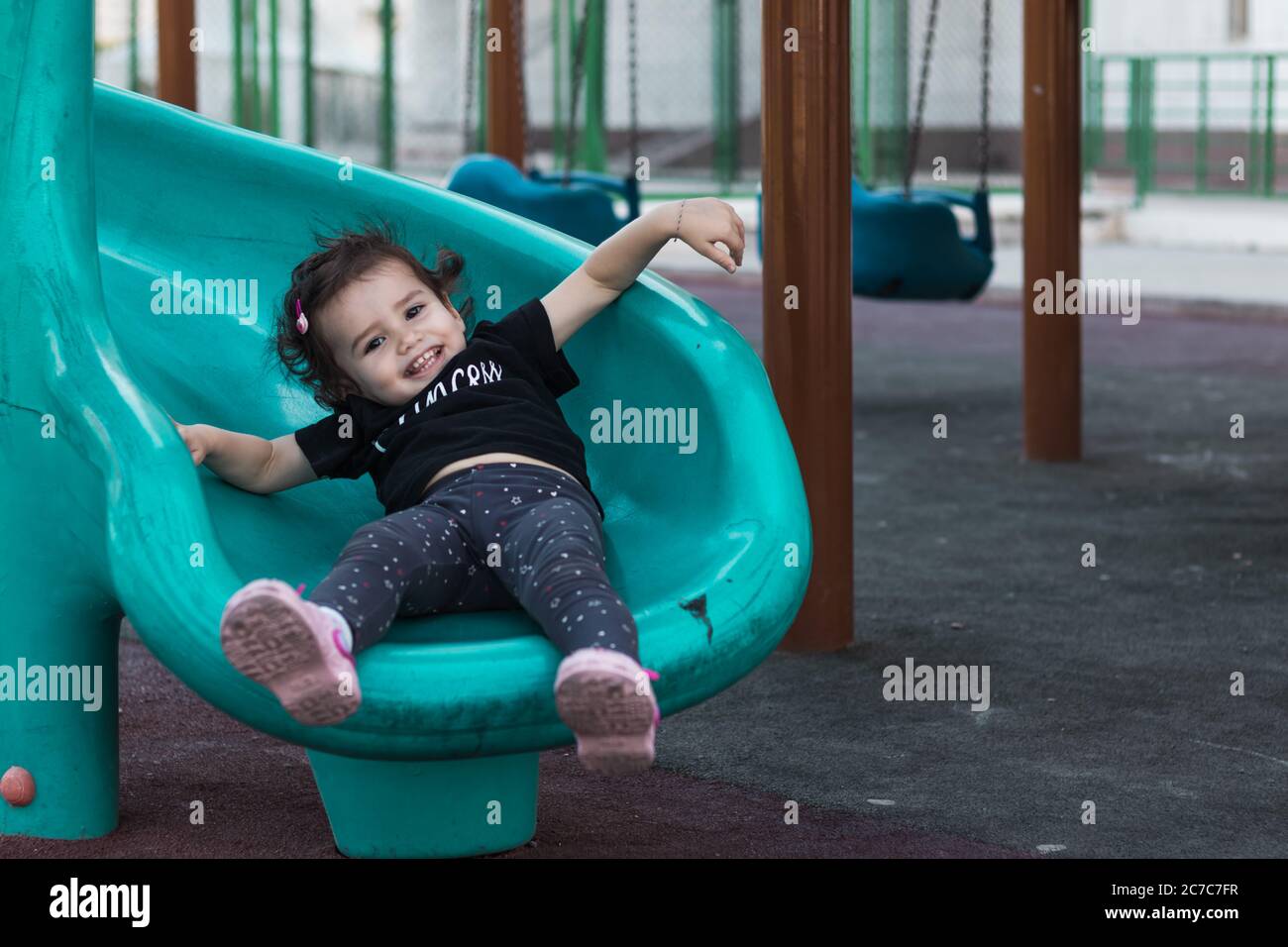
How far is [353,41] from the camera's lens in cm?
1753

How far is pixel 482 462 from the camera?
1959mm

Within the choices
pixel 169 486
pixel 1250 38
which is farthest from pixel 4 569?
pixel 1250 38

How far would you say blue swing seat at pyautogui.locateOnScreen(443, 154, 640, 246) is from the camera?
4.56m

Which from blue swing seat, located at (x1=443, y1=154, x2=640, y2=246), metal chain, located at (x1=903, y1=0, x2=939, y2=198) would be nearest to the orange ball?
blue swing seat, located at (x1=443, y1=154, x2=640, y2=246)

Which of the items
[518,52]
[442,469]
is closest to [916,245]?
[518,52]

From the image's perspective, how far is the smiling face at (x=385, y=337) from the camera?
2098 mm

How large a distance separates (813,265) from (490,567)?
3.54 ft

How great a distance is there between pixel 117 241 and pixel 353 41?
15587 millimetres

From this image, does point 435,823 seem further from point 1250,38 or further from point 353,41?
point 353,41

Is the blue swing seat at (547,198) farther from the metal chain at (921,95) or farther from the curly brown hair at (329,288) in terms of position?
the curly brown hair at (329,288)

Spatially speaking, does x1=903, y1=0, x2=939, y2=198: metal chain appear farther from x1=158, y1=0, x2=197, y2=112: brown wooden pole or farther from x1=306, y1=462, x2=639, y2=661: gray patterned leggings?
x1=306, y1=462, x2=639, y2=661: gray patterned leggings

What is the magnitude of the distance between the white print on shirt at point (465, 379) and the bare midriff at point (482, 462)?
0.11m

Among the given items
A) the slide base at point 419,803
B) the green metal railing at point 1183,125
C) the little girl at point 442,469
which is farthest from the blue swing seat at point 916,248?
the green metal railing at point 1183,125

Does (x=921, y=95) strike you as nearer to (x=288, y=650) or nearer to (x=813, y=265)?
(x=813, y=265)
